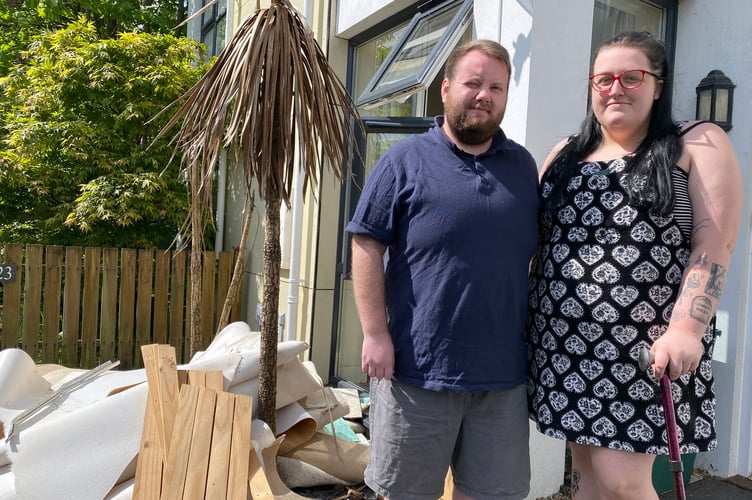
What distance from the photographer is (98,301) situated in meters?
6.62

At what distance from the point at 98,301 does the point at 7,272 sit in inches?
36.4

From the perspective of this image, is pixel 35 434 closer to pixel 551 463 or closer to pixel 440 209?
pixel 440 209

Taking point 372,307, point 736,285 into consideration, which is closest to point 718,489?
point 736,285

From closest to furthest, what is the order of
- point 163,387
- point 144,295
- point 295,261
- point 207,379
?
point 163,387 < point 207,379 < point 295,261 < point 144,295

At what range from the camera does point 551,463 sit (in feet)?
10.5

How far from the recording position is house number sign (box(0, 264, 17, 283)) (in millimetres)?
6129

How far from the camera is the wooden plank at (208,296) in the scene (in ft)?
22.5

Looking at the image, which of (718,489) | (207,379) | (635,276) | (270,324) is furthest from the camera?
(718,489)

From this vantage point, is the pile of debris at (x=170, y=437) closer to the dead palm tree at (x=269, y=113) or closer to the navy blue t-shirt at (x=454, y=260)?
the dead palm tree at (x=269, y=113)

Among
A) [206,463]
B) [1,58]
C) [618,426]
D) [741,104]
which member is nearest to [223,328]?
[206,463]

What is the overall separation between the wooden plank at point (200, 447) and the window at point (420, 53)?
2.20 metres

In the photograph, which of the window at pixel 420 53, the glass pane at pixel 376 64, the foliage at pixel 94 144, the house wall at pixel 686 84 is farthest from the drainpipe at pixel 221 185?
the house wall at pixel 686 84

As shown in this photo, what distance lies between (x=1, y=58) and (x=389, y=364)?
41.1 ft

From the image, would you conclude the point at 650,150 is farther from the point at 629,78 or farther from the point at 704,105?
the point at 704,105
